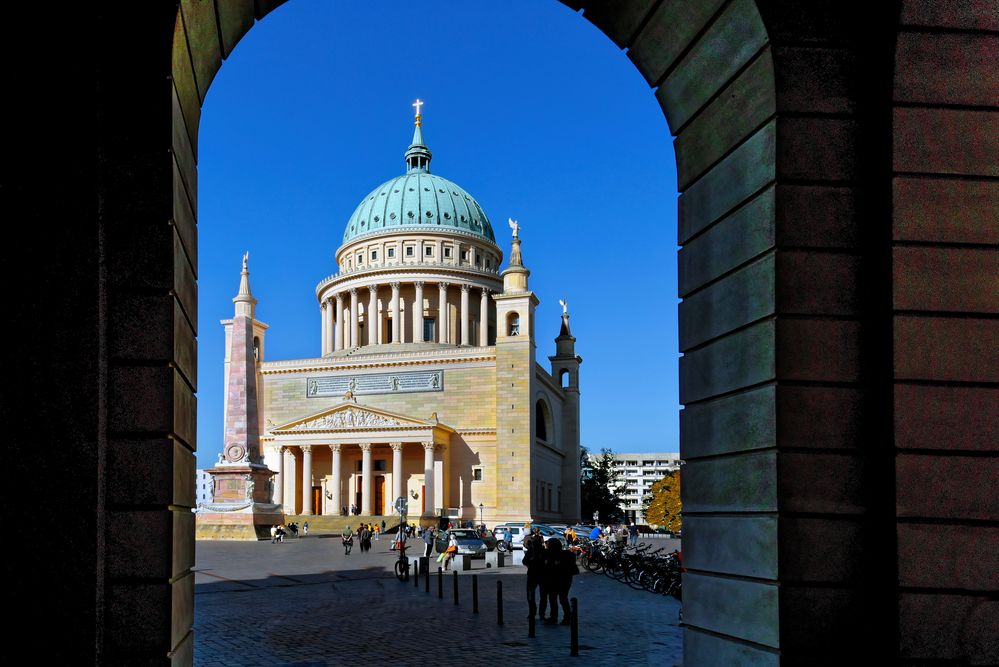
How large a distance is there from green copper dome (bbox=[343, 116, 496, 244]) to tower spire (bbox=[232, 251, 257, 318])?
46.2m

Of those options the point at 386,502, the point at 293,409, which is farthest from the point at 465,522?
the point at 293,409

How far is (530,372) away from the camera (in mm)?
81875

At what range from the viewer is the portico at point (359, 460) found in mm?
79312

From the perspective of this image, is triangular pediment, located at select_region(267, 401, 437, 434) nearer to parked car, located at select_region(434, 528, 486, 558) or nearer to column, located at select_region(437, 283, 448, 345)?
column, located at select_region(437, 283, 448, 345)

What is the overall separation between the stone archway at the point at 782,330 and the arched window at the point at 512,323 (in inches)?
3071

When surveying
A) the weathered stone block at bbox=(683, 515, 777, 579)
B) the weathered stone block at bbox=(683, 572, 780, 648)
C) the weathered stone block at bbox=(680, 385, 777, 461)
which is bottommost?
the weathered stone block at bbox=(683, 572, 780, 648)

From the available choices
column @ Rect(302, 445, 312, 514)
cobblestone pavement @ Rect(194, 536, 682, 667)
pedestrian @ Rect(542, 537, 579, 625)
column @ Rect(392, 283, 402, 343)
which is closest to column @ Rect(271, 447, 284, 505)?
column @ Rect(302, 445, 312, 514)

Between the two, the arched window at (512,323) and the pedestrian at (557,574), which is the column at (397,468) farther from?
the pedestrian at (557,574)

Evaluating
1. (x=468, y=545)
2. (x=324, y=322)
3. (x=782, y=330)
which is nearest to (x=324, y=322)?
(x=324, y=322)

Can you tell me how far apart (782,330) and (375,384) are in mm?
80172

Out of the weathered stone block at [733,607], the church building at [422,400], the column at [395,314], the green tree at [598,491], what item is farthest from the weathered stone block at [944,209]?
the green tree at [598,491]

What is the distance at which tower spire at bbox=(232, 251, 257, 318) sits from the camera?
168ft

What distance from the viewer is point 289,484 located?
8212 cm

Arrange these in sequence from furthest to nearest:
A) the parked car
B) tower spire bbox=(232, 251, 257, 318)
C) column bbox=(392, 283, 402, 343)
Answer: column bbox=(392, 283, 402, 343)
tower spire bbox=(232, 251, 257, 318)
the parked car
